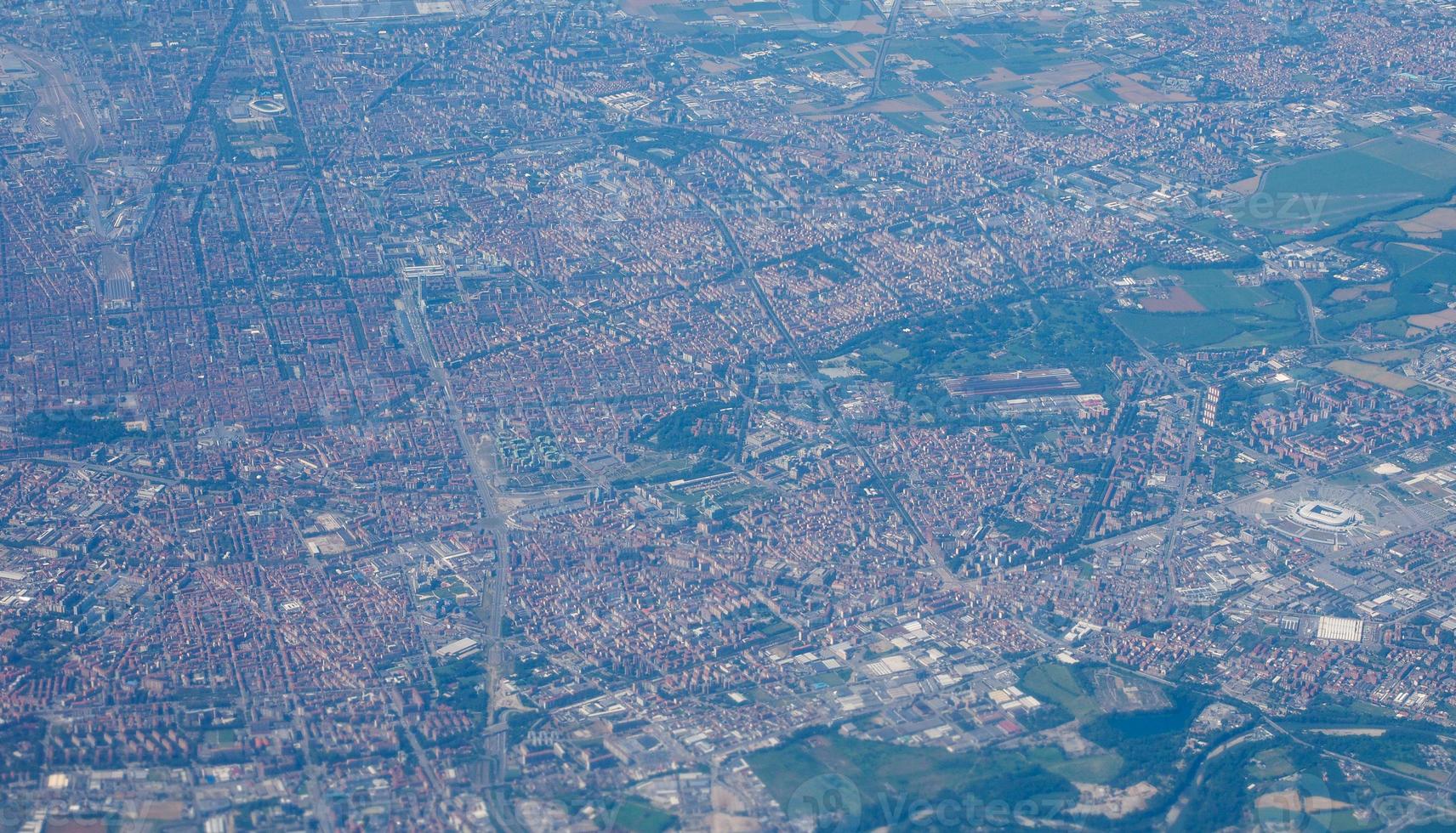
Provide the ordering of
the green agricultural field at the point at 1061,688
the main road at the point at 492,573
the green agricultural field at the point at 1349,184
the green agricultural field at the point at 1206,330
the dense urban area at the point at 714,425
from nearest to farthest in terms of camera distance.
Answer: the main road at the point at 492,573
the dense urban area at the point at 714,425
the green agricultural field at the point at 1061,688
the green agricultural field at the point at 1206,330
the green agricultural field at the point at 1349,184

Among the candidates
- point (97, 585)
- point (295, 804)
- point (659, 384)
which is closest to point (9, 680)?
point (97, 585)

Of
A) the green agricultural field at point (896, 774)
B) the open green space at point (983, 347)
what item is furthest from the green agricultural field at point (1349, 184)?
the green agricultural field at point (896, 774)

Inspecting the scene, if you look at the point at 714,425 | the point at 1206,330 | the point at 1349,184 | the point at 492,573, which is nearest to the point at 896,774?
the point at 492,573

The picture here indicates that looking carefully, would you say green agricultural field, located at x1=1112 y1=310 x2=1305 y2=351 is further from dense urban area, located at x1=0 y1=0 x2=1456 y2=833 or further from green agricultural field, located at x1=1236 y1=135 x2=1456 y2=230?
green agricultural field, located at x1=1236 y1=135 x2=1456 y2=230

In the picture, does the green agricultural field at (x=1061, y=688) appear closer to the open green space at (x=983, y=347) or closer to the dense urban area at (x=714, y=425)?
the dense urban area at (x=714, y=425)

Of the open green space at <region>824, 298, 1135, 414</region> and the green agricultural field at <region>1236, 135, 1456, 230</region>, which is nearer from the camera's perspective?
the open green space at <region>824, 298, 1135, 414</region>

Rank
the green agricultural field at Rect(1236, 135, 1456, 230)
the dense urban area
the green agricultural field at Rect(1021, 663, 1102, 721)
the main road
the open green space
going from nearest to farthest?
the main road → the dense urban area → the green agricultural field at Rect(1021, 663, 1102, 721) → the open green space → the green agricultural field at Rect(1236, 135, 1456, 230)

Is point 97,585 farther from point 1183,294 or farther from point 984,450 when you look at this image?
point 1183,294

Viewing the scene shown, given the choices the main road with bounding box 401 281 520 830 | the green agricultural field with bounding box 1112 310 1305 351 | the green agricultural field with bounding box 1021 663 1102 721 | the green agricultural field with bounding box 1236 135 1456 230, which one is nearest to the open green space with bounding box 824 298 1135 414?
the green agricultural field with bounding box 1112 310 1305 351
